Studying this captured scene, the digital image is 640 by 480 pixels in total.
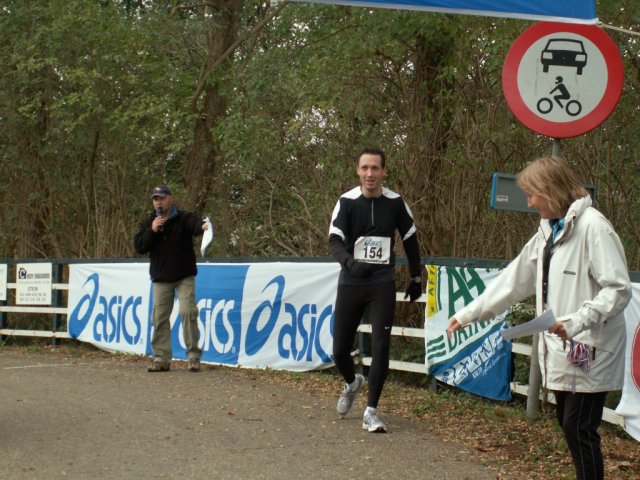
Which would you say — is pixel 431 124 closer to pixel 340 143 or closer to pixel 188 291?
pixel 340 143

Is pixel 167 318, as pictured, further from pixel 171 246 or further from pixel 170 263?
pixel 171 246

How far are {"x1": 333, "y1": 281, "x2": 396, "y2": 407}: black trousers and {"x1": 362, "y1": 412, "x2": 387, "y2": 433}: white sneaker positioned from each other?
98 mm

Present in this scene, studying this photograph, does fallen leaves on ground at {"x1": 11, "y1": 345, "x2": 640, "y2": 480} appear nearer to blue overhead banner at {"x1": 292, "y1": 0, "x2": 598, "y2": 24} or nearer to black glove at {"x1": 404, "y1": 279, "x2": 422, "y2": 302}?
black glove at {"x1": 404, "y1": 279, "x2": 422, "y2": 302}

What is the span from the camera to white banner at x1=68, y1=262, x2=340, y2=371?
11.8 meters

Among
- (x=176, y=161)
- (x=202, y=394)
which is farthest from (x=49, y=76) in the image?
(x=202, y=394)

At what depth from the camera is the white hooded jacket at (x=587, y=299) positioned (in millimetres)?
5043

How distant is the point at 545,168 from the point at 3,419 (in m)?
5.25

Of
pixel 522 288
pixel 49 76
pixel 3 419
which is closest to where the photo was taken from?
pixel 522 288

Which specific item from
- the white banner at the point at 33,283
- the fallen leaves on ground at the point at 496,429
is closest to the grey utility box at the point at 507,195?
the fallen leaves on ground at the point at 496,429

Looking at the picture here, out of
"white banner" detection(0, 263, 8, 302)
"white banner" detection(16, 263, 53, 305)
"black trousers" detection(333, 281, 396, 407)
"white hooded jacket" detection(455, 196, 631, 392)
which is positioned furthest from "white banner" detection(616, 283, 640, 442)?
"white banner" detection(0, 263, 8, 302)

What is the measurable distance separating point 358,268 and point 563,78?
2.00m

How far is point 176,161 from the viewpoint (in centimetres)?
2300

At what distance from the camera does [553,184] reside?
536cm

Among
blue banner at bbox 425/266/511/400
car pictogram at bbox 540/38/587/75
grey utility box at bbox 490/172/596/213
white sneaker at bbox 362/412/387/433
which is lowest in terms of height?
white sneaker at bbox 362/412/387/433
